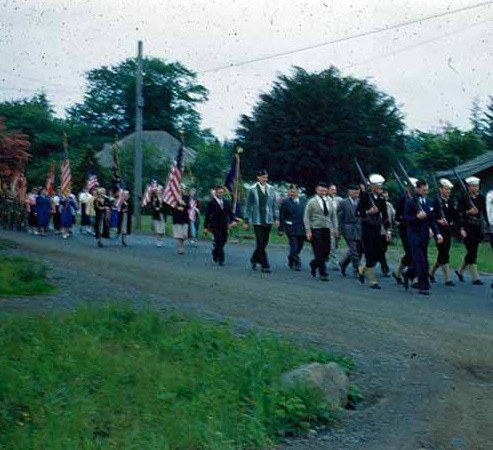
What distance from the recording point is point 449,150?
160 feet

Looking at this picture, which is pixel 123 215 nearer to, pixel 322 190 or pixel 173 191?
pixel 173 191

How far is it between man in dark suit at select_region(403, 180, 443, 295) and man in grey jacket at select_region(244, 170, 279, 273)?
4.51m

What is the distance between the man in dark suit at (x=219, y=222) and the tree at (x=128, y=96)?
6942cm

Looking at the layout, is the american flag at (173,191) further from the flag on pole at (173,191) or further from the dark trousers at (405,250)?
the dark trousers at (405,250)

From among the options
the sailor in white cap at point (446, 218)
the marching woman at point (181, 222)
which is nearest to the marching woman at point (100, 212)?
the marching woman at point (181, 222)

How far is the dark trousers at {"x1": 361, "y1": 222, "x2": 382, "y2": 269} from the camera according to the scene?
62.8ft

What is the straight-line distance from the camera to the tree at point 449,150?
156ft

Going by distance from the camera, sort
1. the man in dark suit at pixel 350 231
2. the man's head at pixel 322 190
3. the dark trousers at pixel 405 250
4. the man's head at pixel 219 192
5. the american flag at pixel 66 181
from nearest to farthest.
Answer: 1. the dark trousers at pixel 405 250
2. the man's head at pixel 322 190
3. the man in dark suit at pixel 350 231
4. the man's head at pixel 219 192
5. the american flag at pixel 66 181

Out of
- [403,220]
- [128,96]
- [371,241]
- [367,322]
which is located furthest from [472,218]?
[128,96]

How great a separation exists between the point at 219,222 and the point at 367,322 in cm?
1031

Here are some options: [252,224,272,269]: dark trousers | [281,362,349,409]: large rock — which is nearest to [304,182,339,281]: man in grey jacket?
[252,224,272,269]: dark trousers

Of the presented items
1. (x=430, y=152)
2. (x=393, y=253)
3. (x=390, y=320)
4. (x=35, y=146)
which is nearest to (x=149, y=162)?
(x=430, y=152)

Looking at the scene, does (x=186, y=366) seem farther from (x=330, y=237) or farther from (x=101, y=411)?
(x=330, y=237)

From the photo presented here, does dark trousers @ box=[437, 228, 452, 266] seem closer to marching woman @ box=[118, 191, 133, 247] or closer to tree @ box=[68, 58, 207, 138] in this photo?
marching woman @ box=[118, 191, 133, 247]
